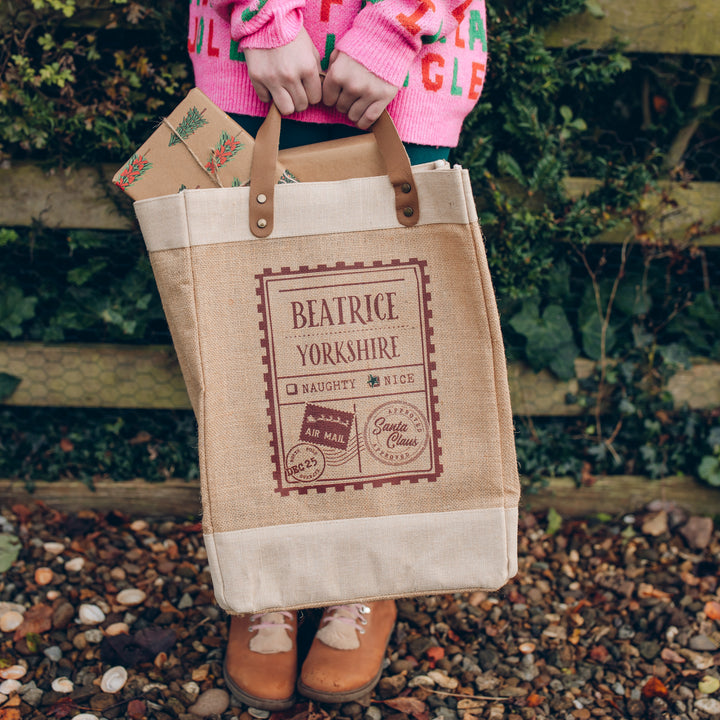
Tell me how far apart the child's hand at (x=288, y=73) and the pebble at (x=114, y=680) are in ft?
4.11

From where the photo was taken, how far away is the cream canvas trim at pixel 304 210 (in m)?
1.10

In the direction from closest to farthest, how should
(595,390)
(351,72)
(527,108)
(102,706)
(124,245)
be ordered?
(351,72) → (102,706) → (527,108) → (124,245) → (595,390)

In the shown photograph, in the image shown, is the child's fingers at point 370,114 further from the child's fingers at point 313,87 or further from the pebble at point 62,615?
the pebble at point 62,615

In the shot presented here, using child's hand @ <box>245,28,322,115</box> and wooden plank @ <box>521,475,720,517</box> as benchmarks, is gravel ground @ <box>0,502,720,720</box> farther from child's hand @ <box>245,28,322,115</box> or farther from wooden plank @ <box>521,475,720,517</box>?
child's hand @ <box>245,28,322,115</box>

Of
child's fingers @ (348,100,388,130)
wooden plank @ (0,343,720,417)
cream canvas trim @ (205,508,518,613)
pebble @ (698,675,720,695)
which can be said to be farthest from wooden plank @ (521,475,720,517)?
child's fingers @ (348,100,388,130)

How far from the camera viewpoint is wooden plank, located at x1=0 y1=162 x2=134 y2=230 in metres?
1.76

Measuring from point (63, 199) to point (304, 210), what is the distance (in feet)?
3.27

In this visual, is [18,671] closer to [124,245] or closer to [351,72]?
[124,245]

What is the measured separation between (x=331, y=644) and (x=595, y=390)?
1093 millimetres

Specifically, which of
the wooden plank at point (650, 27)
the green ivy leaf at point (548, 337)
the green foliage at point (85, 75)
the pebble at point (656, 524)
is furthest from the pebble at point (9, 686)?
the wooden plank at point (650, 27)

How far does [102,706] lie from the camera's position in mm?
1374

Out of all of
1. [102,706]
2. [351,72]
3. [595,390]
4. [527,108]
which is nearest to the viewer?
[351,72]

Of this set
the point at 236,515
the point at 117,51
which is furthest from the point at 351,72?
the point at 117,51

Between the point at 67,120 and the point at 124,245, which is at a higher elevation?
the point at 67,120
